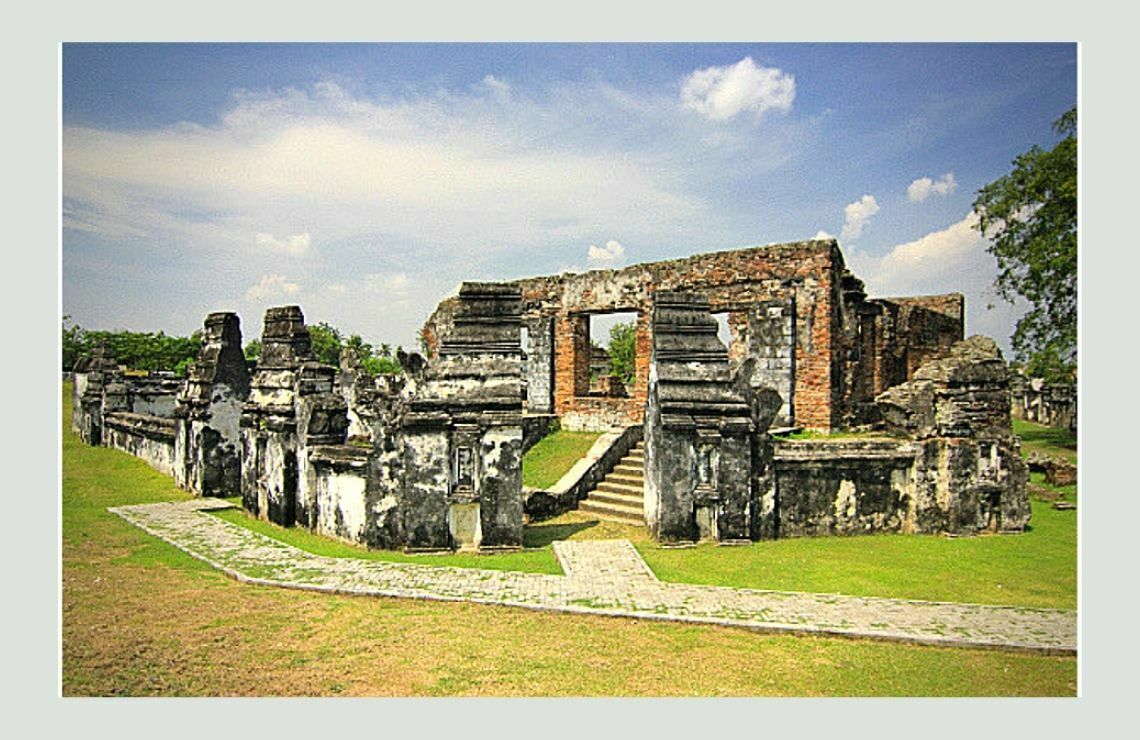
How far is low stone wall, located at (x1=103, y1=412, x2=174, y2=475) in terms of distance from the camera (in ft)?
49.3

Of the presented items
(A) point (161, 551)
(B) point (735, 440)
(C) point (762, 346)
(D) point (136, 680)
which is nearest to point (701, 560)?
(B) point (735, 440)

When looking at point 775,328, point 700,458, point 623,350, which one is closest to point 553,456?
point 775,328

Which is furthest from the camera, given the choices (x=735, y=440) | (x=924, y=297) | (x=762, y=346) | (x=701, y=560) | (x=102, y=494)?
(x=924, y=297)

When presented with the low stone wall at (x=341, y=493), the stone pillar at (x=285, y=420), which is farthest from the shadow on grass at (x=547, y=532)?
the stone pillar at (x=285, y=420)

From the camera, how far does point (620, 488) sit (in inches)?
462

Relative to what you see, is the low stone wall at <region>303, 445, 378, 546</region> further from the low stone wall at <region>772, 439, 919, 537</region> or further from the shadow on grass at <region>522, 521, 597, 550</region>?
the low stone wall at <region>772, 439, 919, 537</region>

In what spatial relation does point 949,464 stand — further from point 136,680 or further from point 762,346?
point 136,680

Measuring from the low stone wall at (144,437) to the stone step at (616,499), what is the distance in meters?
8.78

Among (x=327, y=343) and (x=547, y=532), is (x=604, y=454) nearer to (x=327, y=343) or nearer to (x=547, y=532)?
(x=547, y=532)

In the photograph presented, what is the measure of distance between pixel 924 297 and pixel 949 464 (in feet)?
44.1

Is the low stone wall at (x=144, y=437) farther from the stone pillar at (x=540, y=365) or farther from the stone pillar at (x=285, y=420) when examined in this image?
the stone pillar at (x=540, y=365)

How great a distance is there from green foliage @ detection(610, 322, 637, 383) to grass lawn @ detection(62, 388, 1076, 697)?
33994 millimetres

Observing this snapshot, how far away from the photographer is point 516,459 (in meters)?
8.48

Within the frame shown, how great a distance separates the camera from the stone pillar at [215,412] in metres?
12.5
